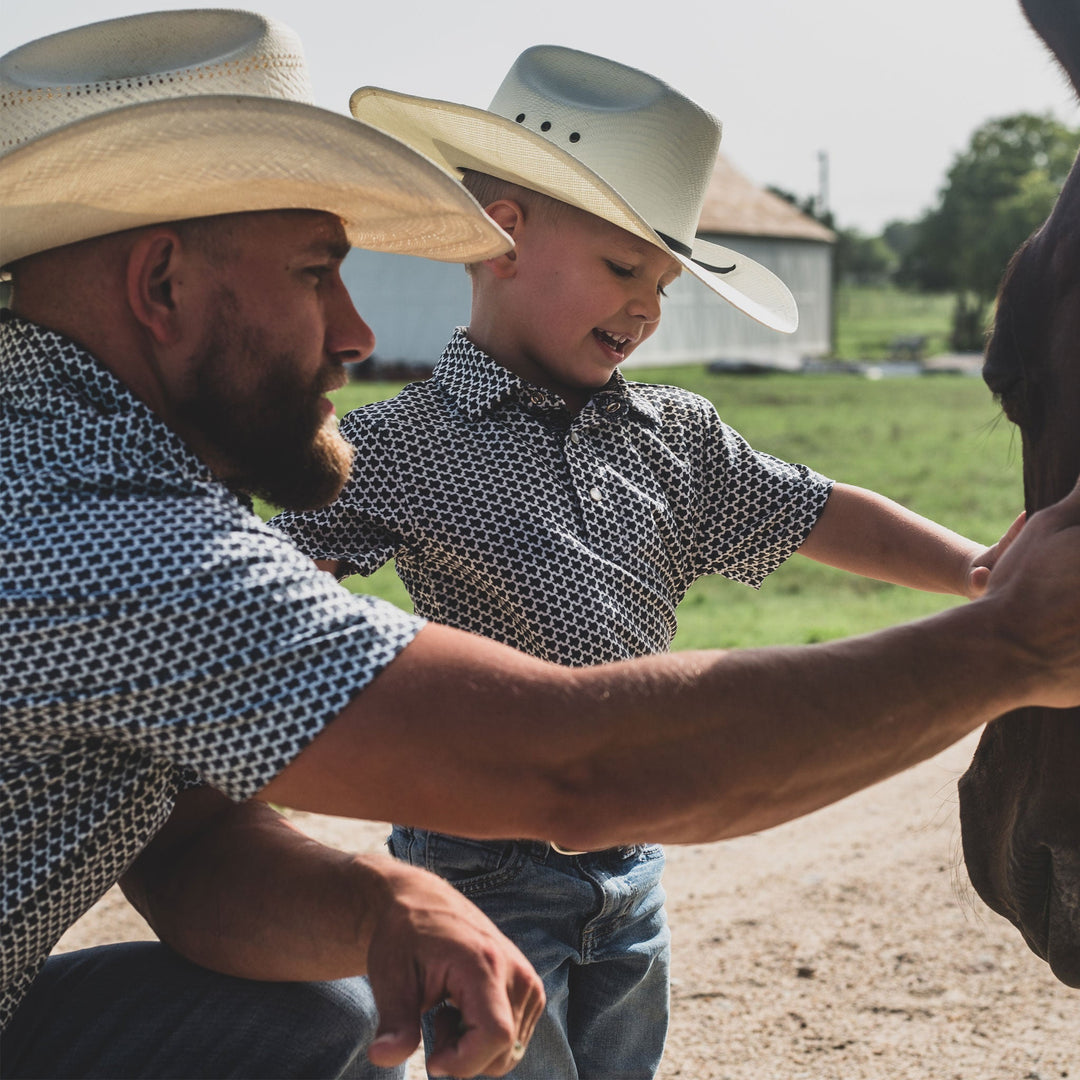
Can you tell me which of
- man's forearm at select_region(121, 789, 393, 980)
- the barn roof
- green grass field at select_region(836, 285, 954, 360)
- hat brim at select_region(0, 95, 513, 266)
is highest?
hat brim at select_region(0, 95, 513, 266)

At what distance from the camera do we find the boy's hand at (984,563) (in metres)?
2.20

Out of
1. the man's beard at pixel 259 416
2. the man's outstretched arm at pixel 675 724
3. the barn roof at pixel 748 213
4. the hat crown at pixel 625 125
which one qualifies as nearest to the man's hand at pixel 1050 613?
the man's outstretched arm at pixel 675 724

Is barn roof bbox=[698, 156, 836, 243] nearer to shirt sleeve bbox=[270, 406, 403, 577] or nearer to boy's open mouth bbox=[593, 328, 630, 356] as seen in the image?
boy's open mouth bbox=[593, 328, 630, 356]

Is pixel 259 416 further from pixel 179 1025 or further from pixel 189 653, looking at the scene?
pixel 179 1025

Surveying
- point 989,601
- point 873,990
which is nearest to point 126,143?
point 989,601

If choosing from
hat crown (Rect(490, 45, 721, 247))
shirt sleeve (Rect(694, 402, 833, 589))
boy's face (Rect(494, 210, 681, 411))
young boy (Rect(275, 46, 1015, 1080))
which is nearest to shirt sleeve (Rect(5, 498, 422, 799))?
young boy (Rect(275, 46, 1015, 1080))

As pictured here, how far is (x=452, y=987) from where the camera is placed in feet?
5.29

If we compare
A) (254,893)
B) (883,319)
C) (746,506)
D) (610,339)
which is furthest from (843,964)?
(883,319)

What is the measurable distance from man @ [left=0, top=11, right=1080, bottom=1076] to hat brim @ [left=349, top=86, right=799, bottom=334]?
0.39 m

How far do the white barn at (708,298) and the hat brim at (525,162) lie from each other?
25.5 metres

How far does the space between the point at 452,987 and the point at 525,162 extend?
1574mm

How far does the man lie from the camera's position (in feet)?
5.20

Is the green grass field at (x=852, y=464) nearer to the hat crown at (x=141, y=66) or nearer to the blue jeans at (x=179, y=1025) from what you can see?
the hat crown at (x=141, y=66)

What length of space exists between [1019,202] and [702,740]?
49134 millimetres
